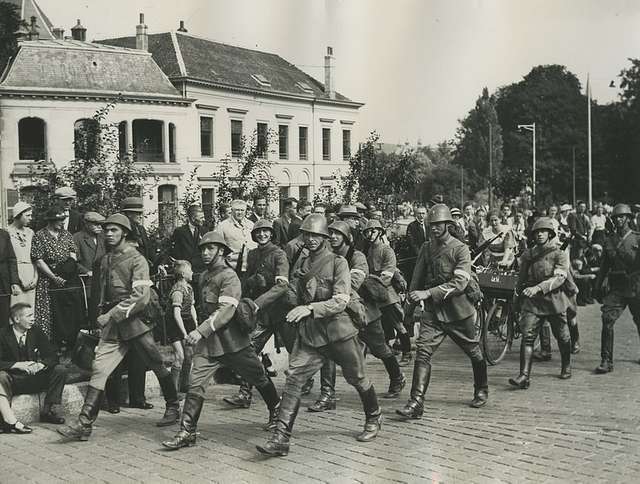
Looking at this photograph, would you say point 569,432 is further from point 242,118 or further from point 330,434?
point 242,118

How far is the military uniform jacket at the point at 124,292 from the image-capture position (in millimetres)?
7457

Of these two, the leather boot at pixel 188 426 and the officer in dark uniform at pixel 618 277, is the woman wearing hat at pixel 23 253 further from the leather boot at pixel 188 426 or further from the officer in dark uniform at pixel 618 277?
the officer in dark uniform at pixel 618 277

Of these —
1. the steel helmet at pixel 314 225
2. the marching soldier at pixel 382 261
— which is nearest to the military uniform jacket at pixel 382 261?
the marching soldier at pixel 382 261

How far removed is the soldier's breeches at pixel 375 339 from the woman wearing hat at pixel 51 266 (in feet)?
11.5

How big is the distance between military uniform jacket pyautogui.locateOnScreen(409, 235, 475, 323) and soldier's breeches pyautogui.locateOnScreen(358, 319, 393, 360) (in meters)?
0.75

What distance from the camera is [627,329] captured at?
13789mm

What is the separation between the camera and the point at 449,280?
8.12 m

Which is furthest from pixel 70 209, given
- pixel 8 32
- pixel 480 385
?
pixel 8 32

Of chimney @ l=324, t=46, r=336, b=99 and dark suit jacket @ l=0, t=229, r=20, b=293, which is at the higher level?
chimney @ l=324, t=46, r=336, b=99

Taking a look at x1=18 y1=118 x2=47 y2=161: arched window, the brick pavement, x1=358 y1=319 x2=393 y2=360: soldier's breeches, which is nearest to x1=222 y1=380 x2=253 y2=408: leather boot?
the brick pavement

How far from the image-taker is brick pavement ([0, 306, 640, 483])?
20.0 feet

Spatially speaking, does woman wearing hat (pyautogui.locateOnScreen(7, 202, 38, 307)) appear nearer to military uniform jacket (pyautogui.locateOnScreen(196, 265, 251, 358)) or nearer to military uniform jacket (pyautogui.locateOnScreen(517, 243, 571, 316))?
military uniform jacket (pyautogui.locateOnScreen(196, 265, 251, 358))

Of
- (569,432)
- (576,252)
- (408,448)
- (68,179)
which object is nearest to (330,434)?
(408,448)

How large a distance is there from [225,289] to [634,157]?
5062 centimetres
